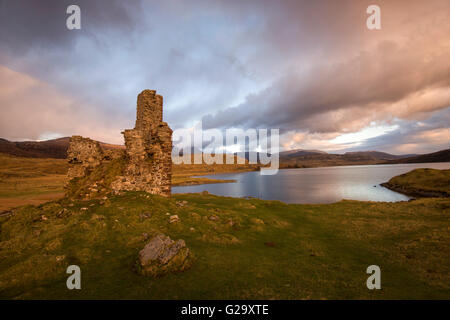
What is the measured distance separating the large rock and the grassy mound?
6974 centimetres

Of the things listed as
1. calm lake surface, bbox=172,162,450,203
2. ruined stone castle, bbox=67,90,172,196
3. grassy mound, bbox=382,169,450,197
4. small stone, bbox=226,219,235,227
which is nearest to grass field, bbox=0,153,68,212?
ruined stone castle, bbox=67,90,172,196

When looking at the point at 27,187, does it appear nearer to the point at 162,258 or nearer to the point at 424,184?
the point at 162,258

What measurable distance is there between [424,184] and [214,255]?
80.1 metres

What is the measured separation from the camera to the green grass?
651 centimetres

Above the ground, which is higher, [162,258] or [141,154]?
[141,154]

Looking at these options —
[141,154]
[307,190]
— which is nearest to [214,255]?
[141,154]

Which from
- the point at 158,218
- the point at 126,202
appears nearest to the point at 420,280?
the point at 158,218

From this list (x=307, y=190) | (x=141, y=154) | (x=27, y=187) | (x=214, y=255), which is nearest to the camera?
(x=214, y=255)

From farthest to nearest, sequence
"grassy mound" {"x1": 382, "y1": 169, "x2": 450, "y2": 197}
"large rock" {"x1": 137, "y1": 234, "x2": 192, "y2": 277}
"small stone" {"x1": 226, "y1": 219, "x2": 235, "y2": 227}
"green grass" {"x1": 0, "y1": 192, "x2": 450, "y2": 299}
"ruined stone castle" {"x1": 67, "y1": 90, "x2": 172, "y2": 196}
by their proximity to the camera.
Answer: "grassy mound" {"x1": 382, "y1": 169, "x2": 450, "y2": 197}
"ruined stone castle" {"x1": 67, "y1": 90, "x2": 172, "y2": 196}
"small stone" {"x1": 226, "y1": 219, "x2": 235, "y2": 227}
"large rock" {"x1": 137, "y1": 234, "x2": 192, "y2": 277}
"green grass" {"x1": 0, "y1": 192, "x2": 450, "y2": 299}

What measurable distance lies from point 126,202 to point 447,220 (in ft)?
88.8

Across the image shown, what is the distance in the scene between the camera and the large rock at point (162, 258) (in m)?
7.21

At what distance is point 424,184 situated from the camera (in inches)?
2271

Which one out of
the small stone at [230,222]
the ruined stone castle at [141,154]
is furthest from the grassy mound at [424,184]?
the ruined stone castle at [141,154]

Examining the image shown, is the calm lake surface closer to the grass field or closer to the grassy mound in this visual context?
the grassy mound
